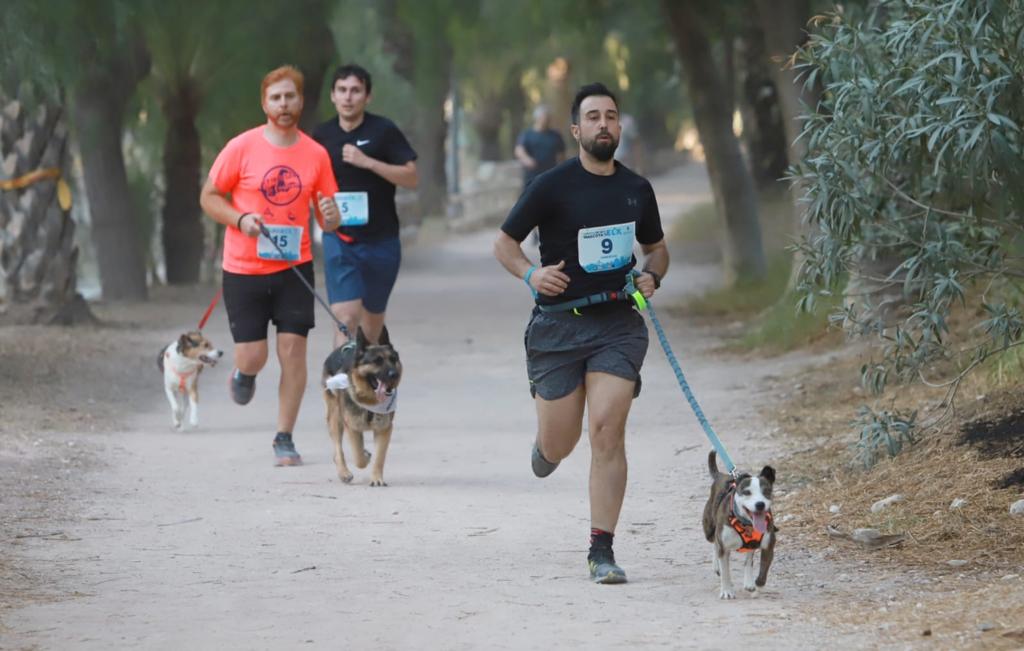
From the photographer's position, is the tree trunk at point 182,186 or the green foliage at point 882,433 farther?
the tree trunk at point 182,186

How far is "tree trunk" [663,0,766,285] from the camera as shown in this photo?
20531 millimetres

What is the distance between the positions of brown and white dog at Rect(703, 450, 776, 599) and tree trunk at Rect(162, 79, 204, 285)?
16.6m

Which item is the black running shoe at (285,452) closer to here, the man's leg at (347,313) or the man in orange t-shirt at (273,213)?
the man in orange t-shirt at (273,213)

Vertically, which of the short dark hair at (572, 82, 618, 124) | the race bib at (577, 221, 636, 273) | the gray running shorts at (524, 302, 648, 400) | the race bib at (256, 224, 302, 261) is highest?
the short dark hair at (572, 82, 618, 124)

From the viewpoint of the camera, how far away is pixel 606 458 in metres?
7.25

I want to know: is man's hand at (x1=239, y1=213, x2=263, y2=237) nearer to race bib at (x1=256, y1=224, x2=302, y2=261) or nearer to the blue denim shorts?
race bib at (x1=256, y1=224, x2=302, y2=261)

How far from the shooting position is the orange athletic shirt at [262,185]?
33.1 feet

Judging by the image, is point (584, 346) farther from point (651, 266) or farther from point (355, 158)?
point (355, 158)

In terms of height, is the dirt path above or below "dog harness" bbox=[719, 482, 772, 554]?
below

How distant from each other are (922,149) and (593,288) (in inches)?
83.4

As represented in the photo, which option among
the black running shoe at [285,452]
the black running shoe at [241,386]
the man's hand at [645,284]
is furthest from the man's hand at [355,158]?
the man's hand at [645,284]

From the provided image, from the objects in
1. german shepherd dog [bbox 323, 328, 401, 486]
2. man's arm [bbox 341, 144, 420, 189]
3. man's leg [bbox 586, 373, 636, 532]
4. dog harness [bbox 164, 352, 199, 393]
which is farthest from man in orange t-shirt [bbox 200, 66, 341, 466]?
man's leg [bbox 586, 373, 636, 532]

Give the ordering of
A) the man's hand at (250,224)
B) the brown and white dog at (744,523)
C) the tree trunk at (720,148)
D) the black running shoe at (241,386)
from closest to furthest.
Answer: the brown and white dog at (744,523), the man's hand at (250,224), the black running shoe at (241,386), the tree trunk at (720,148)

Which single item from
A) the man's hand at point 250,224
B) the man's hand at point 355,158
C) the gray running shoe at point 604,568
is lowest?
the gray running shoe at point 604,568
